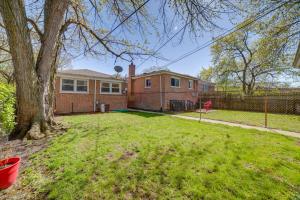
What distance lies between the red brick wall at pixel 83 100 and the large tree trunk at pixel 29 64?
6.06m

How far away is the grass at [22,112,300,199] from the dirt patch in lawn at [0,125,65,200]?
0.37ft

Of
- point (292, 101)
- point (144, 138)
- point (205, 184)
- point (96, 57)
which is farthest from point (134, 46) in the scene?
point (292, 101)

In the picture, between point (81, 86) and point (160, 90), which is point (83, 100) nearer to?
point (81, 86)

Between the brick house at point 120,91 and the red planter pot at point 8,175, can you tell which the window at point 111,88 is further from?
the red planter pot at point 8,175

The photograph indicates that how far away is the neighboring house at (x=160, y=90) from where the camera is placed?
46.8ft

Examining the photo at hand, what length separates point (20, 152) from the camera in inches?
146

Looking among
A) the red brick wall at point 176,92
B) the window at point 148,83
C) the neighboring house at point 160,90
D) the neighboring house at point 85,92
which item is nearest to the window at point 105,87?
the neighboring house at point 85,92

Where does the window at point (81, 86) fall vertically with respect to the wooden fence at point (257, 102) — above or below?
above

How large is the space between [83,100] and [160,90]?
6787 millimetres

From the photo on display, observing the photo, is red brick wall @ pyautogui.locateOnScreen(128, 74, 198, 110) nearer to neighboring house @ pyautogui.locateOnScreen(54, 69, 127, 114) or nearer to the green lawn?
neighboring house @ pyautogui.locateOnScreen(54, 69, 127, 114)

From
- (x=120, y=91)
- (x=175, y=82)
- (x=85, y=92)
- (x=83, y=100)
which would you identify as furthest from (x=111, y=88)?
(x=175, y=82)

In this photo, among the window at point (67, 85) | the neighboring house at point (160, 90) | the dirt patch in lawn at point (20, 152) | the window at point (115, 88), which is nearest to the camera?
the dirt patch in lawn at point (20, 152)

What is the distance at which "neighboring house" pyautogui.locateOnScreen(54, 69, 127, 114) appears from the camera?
11.1 metres

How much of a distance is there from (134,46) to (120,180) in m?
5.65
